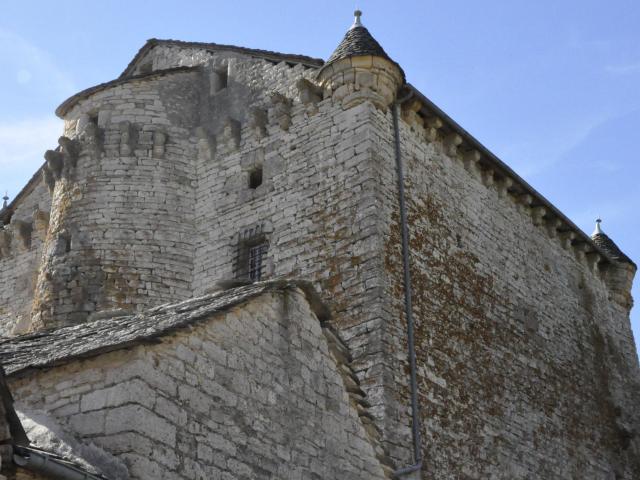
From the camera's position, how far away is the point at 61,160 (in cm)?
1493

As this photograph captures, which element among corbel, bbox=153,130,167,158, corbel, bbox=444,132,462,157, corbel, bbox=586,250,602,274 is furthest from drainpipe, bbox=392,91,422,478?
corbel, bbox=586,250,602,274

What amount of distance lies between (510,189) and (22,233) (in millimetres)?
8196

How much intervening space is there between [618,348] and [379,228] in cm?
788

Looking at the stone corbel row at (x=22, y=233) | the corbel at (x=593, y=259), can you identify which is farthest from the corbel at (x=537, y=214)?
the stone corbel row at (x=22, y=233)

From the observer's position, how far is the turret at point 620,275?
1862 centimetres

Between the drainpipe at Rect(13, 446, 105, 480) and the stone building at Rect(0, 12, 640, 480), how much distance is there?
251cm

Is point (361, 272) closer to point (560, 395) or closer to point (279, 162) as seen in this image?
point (279, 162)

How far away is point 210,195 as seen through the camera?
46.9ft

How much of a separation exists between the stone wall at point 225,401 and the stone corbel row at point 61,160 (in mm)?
8242

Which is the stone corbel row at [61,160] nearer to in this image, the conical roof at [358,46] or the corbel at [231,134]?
the corbel at [231,134]

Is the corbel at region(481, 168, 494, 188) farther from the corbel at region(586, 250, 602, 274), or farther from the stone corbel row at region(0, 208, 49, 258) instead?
the stone corbel row at region(0, 208, 49, 258)

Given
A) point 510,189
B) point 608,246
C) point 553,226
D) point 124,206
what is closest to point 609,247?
point 608,246

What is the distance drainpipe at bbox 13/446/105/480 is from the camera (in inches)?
186

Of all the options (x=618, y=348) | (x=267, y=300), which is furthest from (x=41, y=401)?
(x=618, y=348)
